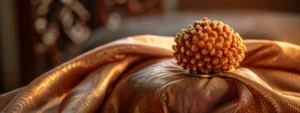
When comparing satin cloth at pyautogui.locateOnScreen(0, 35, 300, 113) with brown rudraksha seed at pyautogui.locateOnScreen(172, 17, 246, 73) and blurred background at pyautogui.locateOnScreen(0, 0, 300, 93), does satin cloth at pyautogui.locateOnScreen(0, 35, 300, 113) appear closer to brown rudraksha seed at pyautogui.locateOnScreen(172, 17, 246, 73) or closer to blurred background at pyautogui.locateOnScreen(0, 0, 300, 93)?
brown rudraksha seed at pyautogui.locateOnScreen(172, 17, 246, 73)

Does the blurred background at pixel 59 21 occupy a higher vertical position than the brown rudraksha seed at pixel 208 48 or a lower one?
lower

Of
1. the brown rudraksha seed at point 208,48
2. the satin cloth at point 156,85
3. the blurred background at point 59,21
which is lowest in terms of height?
the blurred background at point 59,21

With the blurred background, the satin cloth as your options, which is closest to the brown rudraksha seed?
the satin cloth

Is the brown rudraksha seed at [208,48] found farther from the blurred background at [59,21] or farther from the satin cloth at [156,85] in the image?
the blurred background at [59,21]

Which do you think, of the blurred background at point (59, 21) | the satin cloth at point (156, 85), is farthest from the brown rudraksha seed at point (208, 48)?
the blurred background at point (59, 21)

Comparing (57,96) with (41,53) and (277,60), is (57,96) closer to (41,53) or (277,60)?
(277,60)

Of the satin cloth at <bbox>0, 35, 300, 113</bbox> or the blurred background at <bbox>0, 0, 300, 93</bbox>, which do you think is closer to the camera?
the satin cloth at <bbox>0, 35, 300, 113</bbox>

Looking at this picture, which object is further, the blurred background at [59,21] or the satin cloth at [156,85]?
the blurred background at [59,21]

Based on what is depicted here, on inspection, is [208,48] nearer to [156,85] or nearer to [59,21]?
[156,85]
